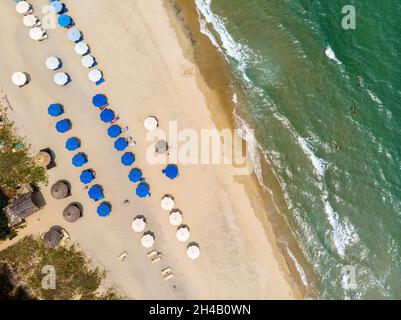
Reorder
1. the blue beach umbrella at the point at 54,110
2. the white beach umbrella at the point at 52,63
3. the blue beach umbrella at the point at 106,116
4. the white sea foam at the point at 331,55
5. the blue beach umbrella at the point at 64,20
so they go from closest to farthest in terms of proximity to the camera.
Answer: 1. the blue beach umbrella at the point at 54,110
2. the blue beach umbrella at the point at 106,116
3. the white beach umbrella at the point at 52,63
4. the blue beach umbrella at the point at 64,20
5. the white sea foam at the point at 331,55

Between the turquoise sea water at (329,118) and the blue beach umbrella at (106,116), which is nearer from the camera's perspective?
the blue beach umbrella at (106,116)

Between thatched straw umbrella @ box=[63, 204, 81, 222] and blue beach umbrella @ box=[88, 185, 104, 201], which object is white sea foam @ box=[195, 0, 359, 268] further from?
thatched straw umbrella @ box=[63, 204, 81, 222]

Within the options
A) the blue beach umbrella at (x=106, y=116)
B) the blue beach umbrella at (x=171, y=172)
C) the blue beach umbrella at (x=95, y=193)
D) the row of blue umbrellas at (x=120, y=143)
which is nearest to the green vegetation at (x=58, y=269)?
the blue beach umbrella at (x=95, y=193)

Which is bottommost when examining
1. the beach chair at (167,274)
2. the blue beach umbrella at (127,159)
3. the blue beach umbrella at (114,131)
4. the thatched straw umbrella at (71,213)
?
the beach chair at (167,274)

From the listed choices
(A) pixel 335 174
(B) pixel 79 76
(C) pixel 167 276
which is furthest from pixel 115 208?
(A) pixel 335 174

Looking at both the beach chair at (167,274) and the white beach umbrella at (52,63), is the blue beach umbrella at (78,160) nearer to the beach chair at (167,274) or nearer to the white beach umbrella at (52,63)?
the white beach umbrella at (52,63)

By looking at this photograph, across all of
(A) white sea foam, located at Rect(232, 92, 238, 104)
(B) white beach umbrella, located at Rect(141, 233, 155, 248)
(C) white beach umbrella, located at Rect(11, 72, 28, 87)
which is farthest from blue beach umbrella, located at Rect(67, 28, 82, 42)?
(B) white beach umbrella, located at Rect(141, 233, 155, 248)

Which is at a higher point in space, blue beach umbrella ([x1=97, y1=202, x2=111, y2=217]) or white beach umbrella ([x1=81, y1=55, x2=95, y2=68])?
white beach umbrella ([x1=81, y1=55, x2=95, y2=68])

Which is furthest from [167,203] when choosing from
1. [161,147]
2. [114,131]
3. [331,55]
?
[331,55]
